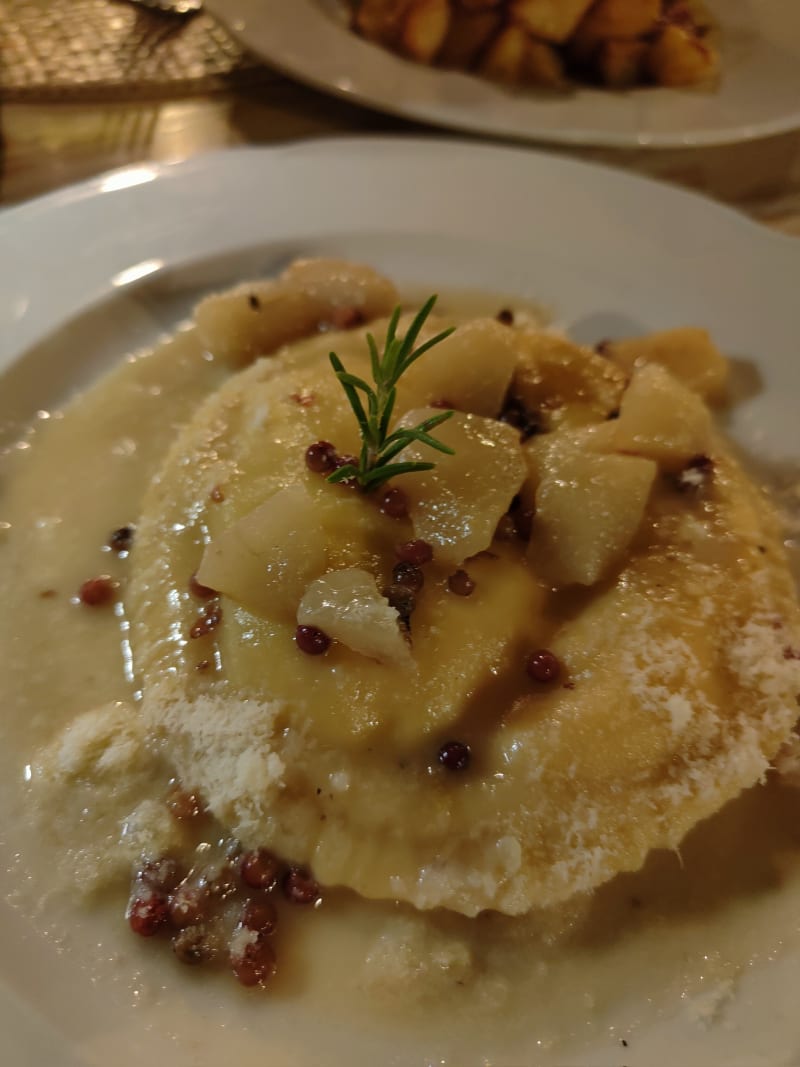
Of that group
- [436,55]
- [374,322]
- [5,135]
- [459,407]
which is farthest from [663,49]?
[5,135]

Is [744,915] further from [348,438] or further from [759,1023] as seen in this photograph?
[348,438]

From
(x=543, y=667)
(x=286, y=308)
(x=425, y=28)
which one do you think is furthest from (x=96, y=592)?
(x=425, y=28)

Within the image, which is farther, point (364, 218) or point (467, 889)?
point (364, 218)

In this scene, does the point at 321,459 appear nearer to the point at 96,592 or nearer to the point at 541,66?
the point at 96,592

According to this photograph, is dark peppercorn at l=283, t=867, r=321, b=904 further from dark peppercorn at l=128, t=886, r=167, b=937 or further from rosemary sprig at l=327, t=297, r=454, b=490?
rosemary sprig at l=327, t=297, r=454, b=490

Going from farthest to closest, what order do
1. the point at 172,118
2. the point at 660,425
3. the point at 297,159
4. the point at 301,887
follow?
the point at 172,118 → the point at 297,159 → the point at 660,425 → the point at 301,887

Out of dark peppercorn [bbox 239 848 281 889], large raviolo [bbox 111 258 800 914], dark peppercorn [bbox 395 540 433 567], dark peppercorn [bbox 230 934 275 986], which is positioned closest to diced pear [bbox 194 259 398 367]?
large raviolo [bbox 111 258 800 914]
